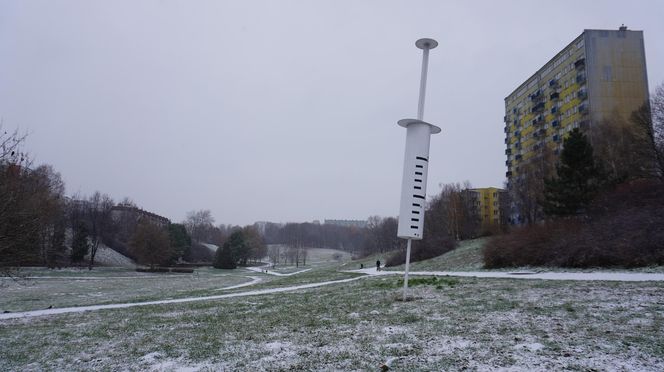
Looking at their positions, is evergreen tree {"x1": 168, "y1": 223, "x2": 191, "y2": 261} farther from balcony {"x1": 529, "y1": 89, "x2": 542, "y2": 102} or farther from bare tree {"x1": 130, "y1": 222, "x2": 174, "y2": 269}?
balcony {"x1": 529, "y1": 89, "x2": 542, "y2": 102}

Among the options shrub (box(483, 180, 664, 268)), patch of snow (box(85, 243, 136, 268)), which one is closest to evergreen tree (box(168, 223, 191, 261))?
patch of snow (box(85, 243, 136, 268))

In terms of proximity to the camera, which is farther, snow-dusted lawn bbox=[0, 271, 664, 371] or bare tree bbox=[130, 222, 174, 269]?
bare tree bbox=[130, 222, 174, 269]

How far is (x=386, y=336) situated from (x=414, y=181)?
18.0ft

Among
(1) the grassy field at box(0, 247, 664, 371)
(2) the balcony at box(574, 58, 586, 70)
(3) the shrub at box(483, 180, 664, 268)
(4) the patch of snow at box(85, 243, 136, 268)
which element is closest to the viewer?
(1) the grassy field at box(0, 247, 664, 371)

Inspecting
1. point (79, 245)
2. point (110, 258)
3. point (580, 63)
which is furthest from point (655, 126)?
point (110, 258)

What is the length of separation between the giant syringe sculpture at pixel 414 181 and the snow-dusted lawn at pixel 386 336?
7.04 feet

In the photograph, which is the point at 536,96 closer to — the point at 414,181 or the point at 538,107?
the point at 538,107

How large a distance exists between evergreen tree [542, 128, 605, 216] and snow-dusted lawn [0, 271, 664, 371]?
23126mm

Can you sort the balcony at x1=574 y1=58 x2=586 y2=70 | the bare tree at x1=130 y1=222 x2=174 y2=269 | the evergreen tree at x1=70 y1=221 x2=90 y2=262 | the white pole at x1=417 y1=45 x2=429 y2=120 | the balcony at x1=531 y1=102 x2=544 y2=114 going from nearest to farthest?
the white pole at x1=417 y1=45 x2=429 y2=120 < the balcony at x1=574 y1=58 x2=586 y2=70 < the bare tree at x1=130 y1=222 x2=174 y2=269 < the evergreen tree at x1=70 y1=221 x2=90 y2=262 < the balcony at x1=531 y1=102 x2=544 y2=114

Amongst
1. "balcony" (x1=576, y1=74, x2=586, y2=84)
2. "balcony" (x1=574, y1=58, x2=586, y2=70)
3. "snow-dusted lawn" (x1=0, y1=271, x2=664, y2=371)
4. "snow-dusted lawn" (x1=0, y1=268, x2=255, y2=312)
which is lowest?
"snow-dusted lawn" (x1=0, y1=268, x2=255, y2=312)

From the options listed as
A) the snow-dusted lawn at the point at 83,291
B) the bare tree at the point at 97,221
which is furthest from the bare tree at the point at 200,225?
the snow-dusted lawn at the point at 83,291

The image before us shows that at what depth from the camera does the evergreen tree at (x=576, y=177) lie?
3325cm

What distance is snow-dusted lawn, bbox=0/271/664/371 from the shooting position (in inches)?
251

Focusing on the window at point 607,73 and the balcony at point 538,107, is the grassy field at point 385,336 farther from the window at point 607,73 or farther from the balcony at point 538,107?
the balcony at point 538,107
